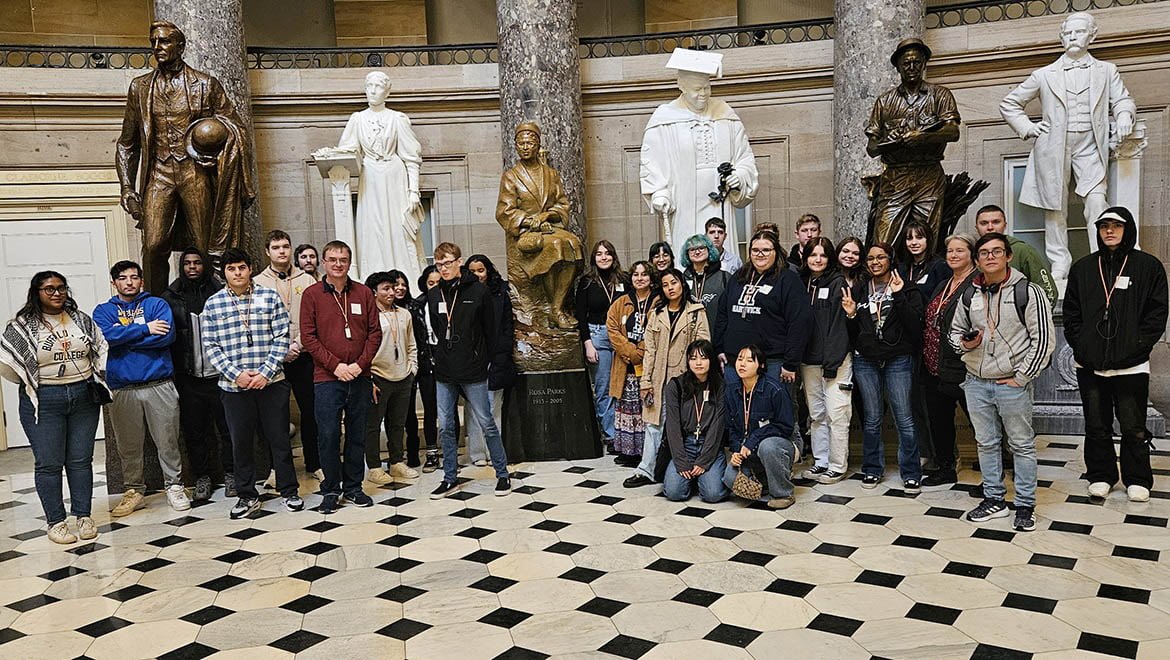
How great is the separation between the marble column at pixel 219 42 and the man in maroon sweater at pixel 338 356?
356cm

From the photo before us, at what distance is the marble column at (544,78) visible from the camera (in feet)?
32.3

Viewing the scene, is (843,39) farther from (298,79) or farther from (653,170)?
(298,79)

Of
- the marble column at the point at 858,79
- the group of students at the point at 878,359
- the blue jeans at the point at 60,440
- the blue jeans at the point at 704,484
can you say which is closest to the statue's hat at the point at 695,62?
the group of students at the point at 878,359

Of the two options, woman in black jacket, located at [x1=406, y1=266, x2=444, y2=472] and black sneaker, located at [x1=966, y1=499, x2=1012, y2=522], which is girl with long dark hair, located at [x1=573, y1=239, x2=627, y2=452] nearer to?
woman in black jacket, located at [x1=406, y1=266, x2=444, y2=472]

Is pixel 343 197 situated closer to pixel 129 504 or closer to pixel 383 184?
pixel 383 184

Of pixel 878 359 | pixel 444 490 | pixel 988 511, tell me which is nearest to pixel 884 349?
pixel 878 359

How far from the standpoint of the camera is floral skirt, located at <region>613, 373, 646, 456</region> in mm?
6809

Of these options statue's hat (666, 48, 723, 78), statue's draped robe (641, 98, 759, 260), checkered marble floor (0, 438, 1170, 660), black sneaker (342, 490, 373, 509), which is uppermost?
statue's hat (666, 48, 723, 78)

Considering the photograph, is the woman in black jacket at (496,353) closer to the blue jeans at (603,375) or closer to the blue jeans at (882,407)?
the blue jeans at (603,375)

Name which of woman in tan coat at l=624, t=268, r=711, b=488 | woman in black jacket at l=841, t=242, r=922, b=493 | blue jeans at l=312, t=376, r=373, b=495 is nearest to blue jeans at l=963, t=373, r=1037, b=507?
woman in black jacket at l=841, t=242, r=922, b=493

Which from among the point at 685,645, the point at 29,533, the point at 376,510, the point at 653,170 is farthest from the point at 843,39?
the point at 29,533

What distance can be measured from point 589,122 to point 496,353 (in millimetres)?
4954

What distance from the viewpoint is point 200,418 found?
254 inches

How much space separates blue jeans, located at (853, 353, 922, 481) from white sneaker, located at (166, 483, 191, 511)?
4434 mm
